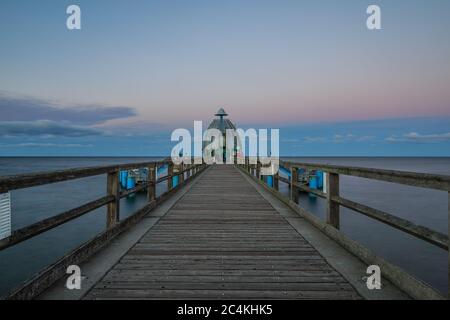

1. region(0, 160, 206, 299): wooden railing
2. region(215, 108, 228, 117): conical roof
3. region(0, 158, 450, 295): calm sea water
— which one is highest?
region(215, 108, 228, 117): conical roof

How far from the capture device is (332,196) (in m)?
5.16

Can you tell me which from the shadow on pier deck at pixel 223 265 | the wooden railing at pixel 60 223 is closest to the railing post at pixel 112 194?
the wooden railing at pixel 60 223

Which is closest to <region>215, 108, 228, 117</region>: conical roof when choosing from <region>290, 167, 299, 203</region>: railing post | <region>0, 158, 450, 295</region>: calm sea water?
<region>0, 158, 450, 295</region>: calm sea water

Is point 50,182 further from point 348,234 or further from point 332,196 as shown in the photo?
point 348,234

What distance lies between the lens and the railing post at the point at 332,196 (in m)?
5.14

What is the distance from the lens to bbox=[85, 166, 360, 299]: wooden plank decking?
315cm

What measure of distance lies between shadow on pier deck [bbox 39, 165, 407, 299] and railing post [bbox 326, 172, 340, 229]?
322 mm

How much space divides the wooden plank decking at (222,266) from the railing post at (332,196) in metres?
0.65

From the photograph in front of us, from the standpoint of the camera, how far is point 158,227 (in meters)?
6.03

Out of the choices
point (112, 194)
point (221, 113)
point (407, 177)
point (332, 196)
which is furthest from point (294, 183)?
point (221, 113)

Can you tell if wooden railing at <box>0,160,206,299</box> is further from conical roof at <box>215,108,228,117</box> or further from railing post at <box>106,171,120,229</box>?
conical roof at <box>215,108,228,117</box>
